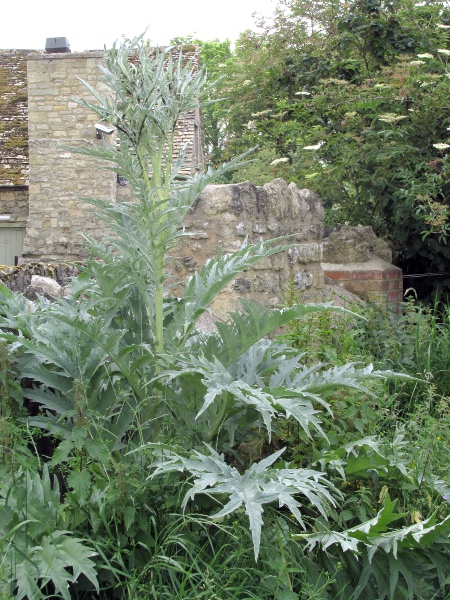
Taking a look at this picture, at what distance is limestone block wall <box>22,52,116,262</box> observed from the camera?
1221 cm

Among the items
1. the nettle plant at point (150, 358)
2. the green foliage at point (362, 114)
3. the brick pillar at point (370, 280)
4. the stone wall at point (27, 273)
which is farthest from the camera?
the green foliage at point (362, 114)

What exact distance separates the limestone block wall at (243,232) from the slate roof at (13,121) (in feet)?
30.7

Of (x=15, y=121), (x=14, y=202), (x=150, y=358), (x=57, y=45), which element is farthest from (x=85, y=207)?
(x=150, y=358)

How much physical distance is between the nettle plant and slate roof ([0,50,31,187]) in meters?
11.3

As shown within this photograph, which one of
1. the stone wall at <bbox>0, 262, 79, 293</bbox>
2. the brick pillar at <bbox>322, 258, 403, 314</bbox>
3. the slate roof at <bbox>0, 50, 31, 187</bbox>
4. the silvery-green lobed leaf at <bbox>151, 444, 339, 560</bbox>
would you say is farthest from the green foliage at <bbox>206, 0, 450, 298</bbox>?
the slate roof at <bbox>0, 50, 31, 187</bbox>

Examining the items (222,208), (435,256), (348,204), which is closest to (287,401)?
(222,208)

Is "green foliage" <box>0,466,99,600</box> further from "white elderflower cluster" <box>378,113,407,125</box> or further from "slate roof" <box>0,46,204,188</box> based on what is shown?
"slate roof" <box>0,46,204,188</box>

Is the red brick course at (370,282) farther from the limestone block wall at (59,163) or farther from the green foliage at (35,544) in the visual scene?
the limestone block wall at (59,163)

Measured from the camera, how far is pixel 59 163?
1238cm

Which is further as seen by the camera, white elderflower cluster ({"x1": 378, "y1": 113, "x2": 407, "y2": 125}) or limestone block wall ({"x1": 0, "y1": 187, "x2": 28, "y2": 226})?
limestone block wall ({"x1": 0, "y1": 187, "x2": 28, "y2": 226})

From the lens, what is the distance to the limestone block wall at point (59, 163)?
12211 mm

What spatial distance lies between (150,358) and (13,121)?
13.3 meters

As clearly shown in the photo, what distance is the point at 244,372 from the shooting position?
282cm

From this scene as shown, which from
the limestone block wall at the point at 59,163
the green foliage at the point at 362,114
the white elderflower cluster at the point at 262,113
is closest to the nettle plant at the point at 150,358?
the green foliage at the point at 362,114
